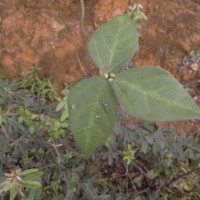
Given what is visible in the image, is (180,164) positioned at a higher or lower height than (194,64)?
lower

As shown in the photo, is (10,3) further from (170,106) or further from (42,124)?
(170,106)

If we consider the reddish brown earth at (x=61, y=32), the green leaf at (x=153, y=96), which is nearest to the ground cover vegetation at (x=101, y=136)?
the green leaf at (x=153, y=96)

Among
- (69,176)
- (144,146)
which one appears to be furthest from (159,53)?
(69,176)

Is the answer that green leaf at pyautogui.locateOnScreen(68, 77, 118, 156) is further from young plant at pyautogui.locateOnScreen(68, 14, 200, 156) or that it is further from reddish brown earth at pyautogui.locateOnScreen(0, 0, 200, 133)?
reddish brown earth at pyautogui.locateOnScreen(0, 0, 200, 133)

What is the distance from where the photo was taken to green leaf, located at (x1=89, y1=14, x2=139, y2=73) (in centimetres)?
74

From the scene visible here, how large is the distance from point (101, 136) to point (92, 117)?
4 centimetres

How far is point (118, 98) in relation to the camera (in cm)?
69

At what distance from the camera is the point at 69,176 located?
6.17 feet

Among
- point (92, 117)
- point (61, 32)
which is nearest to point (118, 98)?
point (92, 117)

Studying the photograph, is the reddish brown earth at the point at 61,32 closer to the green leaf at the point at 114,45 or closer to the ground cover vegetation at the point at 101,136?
the ground cover vegetation at the point at 101,136

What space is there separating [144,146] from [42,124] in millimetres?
494

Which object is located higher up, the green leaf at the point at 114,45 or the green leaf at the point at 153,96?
the green leaf at the point at 114,45

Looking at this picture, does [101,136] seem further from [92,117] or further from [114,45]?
[114,45]

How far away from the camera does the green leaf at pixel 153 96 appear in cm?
65
